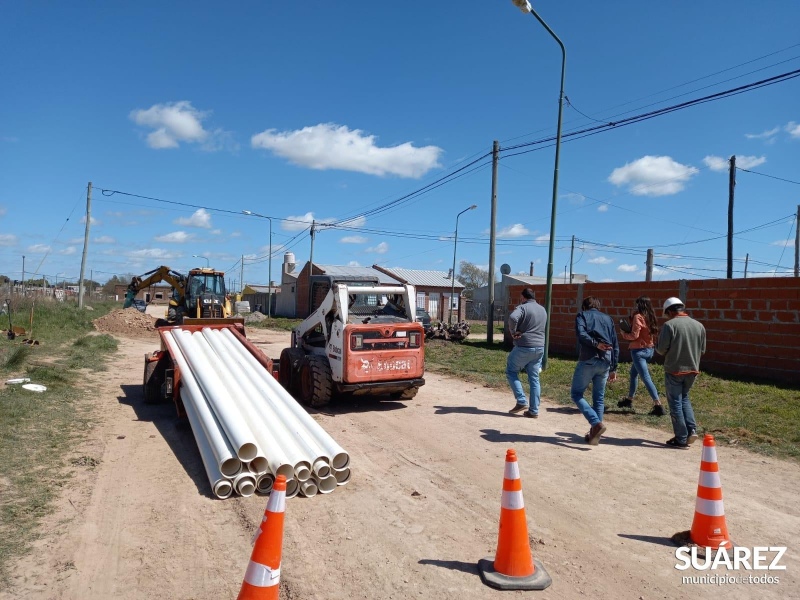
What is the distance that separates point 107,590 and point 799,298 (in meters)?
12.4

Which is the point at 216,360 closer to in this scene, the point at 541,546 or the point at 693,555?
the point at 541,546

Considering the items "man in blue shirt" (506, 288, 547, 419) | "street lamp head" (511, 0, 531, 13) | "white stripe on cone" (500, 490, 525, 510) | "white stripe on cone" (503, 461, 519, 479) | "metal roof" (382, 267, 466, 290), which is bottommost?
"white stripe on cone" (500, 490, 525, 510)

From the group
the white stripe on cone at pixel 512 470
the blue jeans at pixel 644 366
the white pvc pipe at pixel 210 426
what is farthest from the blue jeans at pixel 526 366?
the white stripe on cone at pixel 512 470

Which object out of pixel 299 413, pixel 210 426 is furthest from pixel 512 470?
pixel 210 426

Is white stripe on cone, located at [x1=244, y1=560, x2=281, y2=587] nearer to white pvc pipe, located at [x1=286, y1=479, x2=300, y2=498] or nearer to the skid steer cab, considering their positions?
white pvc pipe, located at [x1=286, y1=479, x2=300, y2=498]

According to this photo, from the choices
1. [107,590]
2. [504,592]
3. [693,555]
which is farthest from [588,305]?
[107,590]

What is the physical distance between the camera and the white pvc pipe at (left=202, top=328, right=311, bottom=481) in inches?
217

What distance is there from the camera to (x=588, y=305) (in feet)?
25.2

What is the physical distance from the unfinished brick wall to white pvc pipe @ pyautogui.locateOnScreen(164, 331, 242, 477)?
1081 cm

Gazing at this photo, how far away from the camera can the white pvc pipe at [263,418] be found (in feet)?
18.1

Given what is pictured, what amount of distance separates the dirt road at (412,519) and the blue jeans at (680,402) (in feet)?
1.17

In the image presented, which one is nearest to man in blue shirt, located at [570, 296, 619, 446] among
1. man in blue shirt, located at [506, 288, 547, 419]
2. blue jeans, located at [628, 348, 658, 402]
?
man in blue shirt, located at [506, 288, 547, 419]

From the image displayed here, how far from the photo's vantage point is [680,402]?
7.09m

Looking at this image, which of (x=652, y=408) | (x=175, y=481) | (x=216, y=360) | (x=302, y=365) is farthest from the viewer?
(x=302, y=365)
